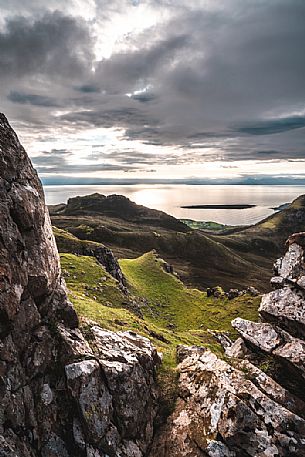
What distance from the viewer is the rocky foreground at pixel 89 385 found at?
1581 cm

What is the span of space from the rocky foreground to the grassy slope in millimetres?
4431

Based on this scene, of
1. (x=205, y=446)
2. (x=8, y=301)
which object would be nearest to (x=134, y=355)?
(x=205, y=446)

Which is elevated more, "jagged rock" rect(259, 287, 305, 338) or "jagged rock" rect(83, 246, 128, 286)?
"jagged rock" rect(259, 287, 305, 338)

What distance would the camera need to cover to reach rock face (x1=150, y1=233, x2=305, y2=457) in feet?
59.4

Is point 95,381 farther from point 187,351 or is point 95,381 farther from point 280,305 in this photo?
point 280,305

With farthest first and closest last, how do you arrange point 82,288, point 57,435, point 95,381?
point 82,288 → point 95,381 → point 57,435

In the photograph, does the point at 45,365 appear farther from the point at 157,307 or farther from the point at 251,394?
the point at 157,307

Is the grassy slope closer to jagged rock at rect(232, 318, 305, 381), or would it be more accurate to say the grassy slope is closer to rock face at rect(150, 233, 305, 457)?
rock face at rect(150, 233, 305, 457)

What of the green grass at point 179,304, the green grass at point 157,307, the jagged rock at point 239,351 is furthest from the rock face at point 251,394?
the green grass at point 179,304

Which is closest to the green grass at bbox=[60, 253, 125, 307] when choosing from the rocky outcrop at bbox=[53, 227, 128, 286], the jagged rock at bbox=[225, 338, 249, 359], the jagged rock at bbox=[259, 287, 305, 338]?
the rocky outcrop at bbox=[53, 227, 128, 286]

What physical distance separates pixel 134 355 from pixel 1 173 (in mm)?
14130

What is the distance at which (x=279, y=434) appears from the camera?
18344 millimetres

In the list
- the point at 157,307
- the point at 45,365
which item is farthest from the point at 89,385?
the point at 157,307

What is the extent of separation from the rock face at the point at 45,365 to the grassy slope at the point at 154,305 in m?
5.11
